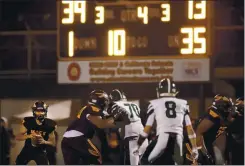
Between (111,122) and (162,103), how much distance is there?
995 millimetres

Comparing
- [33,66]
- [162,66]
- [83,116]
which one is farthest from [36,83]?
[162,66]

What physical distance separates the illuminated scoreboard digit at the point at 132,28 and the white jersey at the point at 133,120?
836mm

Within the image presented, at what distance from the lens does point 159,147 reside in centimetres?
844

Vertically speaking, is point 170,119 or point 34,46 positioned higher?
point 34,46

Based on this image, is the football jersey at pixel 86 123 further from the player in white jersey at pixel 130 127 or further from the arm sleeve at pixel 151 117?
the arm sleeve at pixel 151 117

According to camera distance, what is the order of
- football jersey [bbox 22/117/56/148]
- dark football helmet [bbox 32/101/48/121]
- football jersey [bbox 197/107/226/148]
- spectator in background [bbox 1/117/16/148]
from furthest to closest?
spectator in background [bbox 1/117/16/148] < dark football helmet [bbox 32/101/48/121] < football jersey [bbox 22/117/56/148] < football jersey [bbox 197/107/226/148]

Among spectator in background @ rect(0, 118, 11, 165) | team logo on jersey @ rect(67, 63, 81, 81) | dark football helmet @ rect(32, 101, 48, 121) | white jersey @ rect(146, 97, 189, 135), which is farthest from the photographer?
spectator in background @ rect(0, 118, 11, 165)

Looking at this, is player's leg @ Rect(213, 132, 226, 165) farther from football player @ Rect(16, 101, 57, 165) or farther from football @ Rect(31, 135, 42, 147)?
football @ Rect(31, 135, 42, 147)

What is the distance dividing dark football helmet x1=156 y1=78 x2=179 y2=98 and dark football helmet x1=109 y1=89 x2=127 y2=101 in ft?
2.33

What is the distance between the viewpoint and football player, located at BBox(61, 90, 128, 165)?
912 cm

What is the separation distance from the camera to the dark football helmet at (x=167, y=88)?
28.6 ft

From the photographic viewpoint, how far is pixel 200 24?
8.57m

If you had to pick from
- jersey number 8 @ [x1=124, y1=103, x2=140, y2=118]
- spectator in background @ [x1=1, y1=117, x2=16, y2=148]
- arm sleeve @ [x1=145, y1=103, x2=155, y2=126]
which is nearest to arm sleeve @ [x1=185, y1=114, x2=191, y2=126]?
arm sleeve @ [x1=145, y1=103, x2=155, y2=126]

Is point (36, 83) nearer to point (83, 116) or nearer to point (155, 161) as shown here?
point (83, 116)
